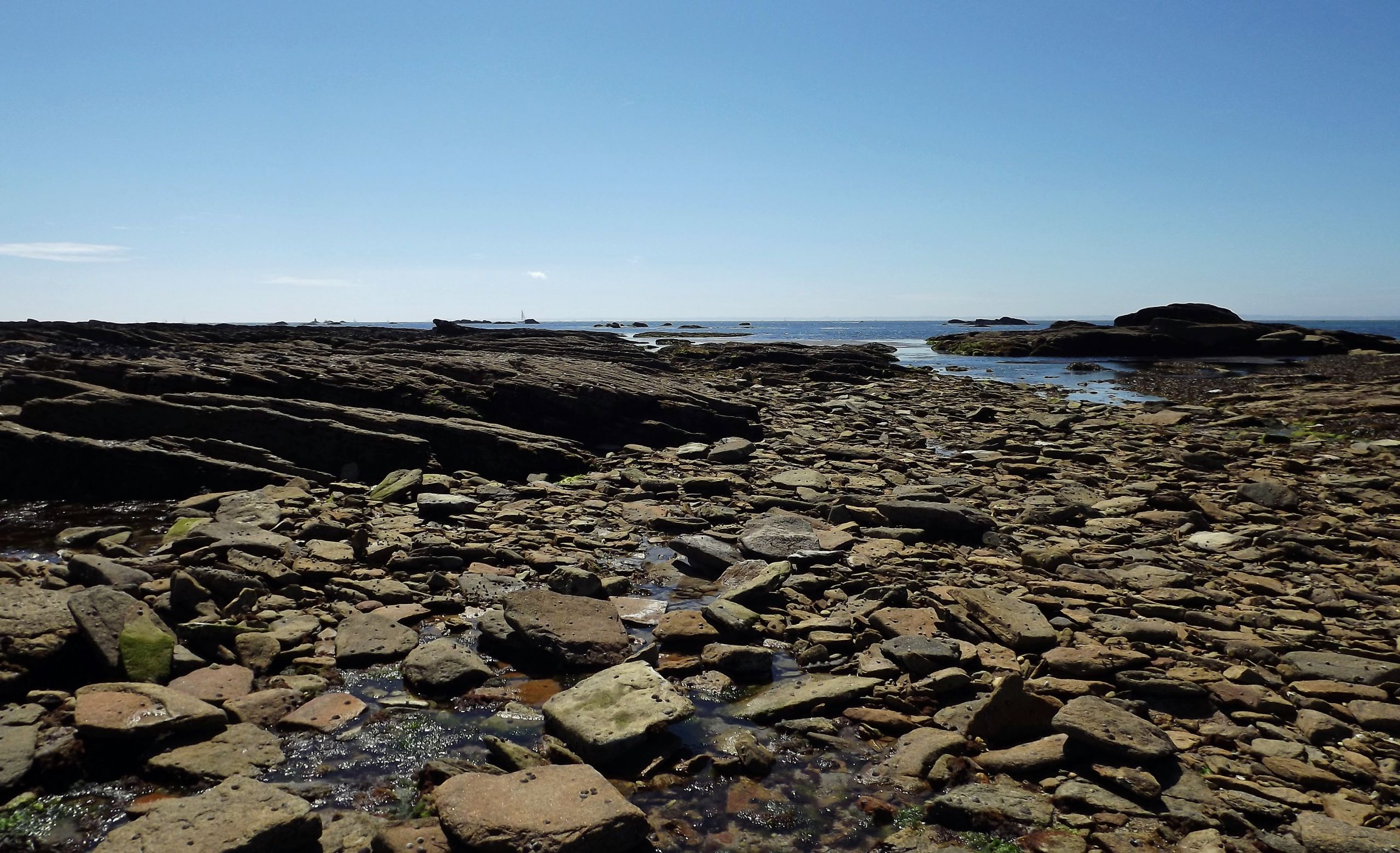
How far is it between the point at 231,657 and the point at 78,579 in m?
2.95

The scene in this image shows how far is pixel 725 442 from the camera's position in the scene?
1859 cm

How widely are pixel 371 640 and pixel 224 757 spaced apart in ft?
6.72

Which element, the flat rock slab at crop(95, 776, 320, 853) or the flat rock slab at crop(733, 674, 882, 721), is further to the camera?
the flat rock slab at crop(733, 674, 882, 721)

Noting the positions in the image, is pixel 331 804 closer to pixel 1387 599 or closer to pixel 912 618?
pixel 912 618

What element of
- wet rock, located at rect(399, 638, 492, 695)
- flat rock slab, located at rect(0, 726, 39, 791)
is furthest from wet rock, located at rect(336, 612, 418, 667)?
flat rock slab, located at rect(0, 726, 39, 791)

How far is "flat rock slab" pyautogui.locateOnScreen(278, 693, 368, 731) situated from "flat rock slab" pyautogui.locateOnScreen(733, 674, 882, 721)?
3.09m

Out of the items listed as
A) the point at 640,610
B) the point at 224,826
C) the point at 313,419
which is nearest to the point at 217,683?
the point at 224,826

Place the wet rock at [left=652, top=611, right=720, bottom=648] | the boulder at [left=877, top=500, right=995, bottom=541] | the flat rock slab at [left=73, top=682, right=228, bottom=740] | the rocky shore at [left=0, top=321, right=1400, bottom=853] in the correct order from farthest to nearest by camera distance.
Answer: the boulder at [left=877, top=500, right=995, bottom=541] < the wet rock at [left=652, top=611, right=720, bottom=648] < the flat rock slab at [left=73, top=682, right=228, bottom=740] < the rocky shore at [left=0, top=321, right=1400, bottom=853]

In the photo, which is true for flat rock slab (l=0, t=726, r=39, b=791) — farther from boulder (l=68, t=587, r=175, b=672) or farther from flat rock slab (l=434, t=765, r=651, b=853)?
flat rock slab (l=434, t=765, r=651, b=853)

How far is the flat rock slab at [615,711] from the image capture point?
536 centimetres

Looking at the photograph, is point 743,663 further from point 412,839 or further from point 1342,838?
point 1342,838

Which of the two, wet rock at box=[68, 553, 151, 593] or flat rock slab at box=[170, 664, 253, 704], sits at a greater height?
wet rock at box=[68, 553, 151, 593]

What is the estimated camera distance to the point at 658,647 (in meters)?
7.45

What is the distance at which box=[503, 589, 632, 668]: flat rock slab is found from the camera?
6.98 m
